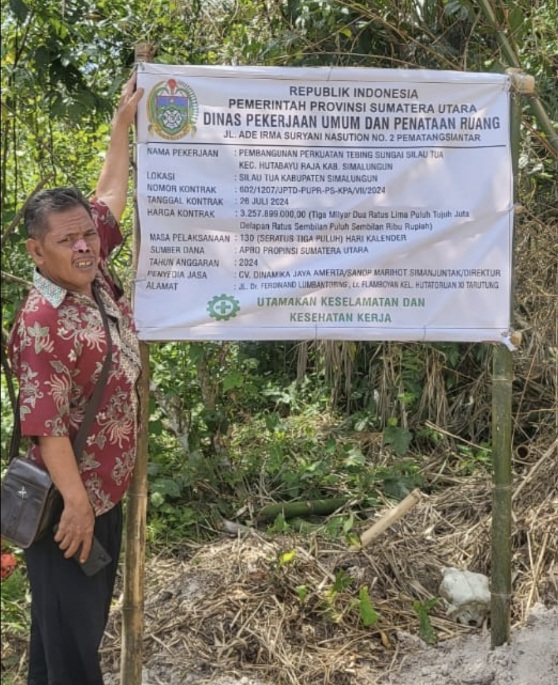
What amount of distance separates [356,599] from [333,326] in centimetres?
125

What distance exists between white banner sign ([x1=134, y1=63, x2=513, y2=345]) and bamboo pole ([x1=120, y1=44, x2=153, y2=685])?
0.19 meters

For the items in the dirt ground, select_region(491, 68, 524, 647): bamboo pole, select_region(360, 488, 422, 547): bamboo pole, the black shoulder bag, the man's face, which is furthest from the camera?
select_region(360, 488, 422, 547): bamboo pole

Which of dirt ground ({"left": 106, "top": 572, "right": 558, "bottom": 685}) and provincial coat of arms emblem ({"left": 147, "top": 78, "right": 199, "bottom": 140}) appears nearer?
provincial coat of arms emblem ({"left": 147, "top": 78, "right": 199, "bottom": 140})

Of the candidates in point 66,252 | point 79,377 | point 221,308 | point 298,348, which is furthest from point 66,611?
point 298,348

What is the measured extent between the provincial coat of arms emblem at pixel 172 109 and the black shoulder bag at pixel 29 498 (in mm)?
1136

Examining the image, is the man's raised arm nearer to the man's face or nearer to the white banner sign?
the white banner sign

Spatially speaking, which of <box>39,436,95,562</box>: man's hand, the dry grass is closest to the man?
<box>39,436,95,562</box>: man's hand

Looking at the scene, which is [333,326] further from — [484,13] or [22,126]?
[22,126]

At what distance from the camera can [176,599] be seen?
3.91 m

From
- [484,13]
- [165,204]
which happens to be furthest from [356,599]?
[484,13]

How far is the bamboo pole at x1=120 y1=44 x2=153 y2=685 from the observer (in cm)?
313

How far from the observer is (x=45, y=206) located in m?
2.64

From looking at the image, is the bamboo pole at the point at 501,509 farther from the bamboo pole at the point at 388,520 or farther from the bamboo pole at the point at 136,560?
the bamboo pole at the point at 136,560

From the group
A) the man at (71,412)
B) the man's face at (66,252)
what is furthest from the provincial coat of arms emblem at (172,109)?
the man's face at (66,252)
